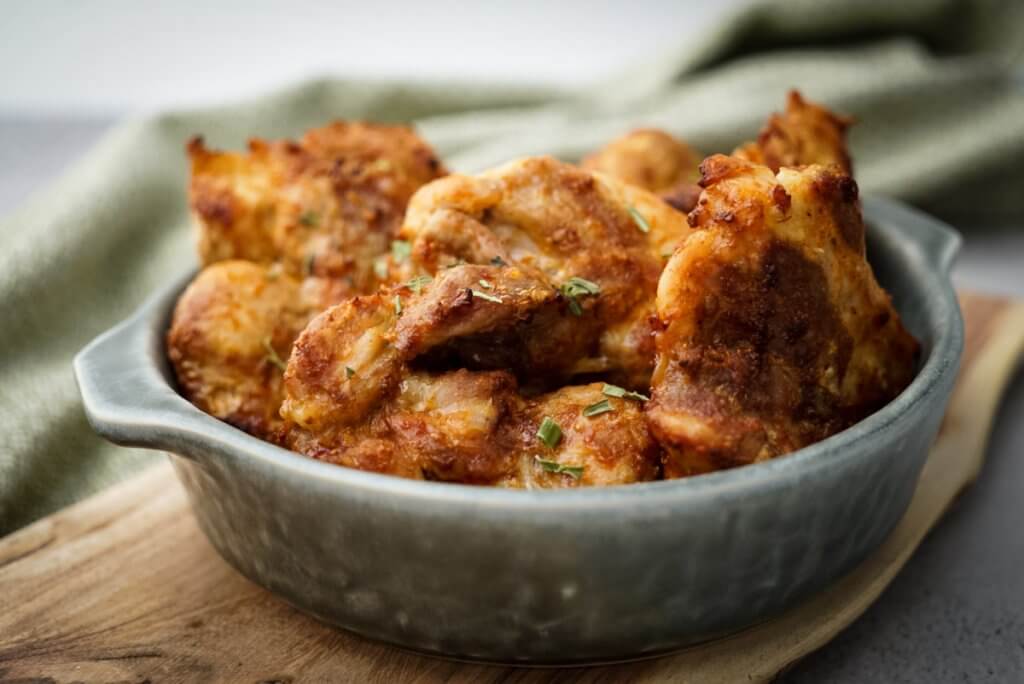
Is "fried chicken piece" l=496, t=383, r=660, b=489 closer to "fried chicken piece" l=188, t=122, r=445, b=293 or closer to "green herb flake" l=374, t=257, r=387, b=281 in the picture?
"green herb flake" l=374, t=257, r=387, b=281

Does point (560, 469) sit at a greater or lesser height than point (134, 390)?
lesser

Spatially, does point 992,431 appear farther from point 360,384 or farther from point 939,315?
point 360,384

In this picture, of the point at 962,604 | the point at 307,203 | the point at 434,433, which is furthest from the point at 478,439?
the point at 962,604

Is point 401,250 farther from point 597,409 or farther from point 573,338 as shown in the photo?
point 597,409

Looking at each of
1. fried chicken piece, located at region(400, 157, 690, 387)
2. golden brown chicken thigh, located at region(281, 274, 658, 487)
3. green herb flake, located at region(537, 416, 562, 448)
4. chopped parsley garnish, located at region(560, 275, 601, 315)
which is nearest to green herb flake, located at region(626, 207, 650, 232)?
fried chicken piece, located at region(400, 157, 690, 387)

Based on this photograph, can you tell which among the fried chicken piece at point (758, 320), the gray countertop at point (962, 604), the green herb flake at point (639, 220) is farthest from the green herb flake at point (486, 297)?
the gray countertop at point (962, 604)

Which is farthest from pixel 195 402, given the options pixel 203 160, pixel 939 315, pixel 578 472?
pixel 939 315
